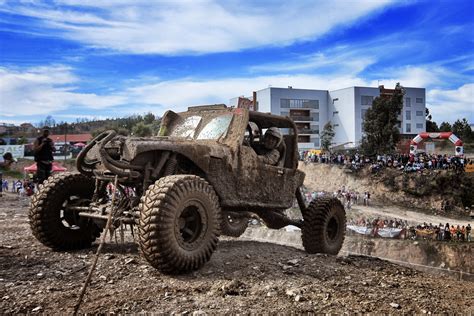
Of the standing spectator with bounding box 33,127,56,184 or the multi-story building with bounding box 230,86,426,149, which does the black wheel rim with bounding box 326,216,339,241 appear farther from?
the multi-story building with bounding box 230,86,426,149

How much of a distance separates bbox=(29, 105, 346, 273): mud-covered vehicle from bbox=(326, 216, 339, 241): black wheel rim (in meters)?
0.02

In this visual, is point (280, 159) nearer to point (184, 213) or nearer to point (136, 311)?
point (184, 213)

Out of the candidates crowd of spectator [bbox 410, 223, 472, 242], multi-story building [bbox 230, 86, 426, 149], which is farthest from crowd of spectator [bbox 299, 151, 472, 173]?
multi-story building [bbox 230, 86, 426, 149]

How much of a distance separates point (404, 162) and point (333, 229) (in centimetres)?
3718

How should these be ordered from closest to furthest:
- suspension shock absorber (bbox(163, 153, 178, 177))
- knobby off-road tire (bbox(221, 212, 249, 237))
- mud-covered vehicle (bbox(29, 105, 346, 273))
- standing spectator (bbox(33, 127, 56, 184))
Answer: mud-covered vehicle (bbox(29, 105, 346, 273)) → suspension shock absorber (bbox(163, 153, 178, 177)) → knobby off-road tire (bbox(221, 212, 249, 237)) → standing spectator (bbox(33, 127, 56, 184))

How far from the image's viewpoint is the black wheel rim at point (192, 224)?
602 centimetres

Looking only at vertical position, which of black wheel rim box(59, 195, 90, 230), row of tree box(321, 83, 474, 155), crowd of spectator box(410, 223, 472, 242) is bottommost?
crowd of spectator box(410, 223, 472, 242)

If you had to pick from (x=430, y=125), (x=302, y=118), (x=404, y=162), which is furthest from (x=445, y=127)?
(x=404, y=162)

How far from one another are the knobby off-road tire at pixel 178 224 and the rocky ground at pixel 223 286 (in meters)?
0.24

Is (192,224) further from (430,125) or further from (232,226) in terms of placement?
(430,125)

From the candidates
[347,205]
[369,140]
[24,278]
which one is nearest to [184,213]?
[24,278]

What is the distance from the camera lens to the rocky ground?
4812 mm

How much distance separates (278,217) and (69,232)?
12.3 ft

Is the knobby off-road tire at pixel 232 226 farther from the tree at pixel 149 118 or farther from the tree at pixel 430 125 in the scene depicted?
the tree at pixel 430 125
